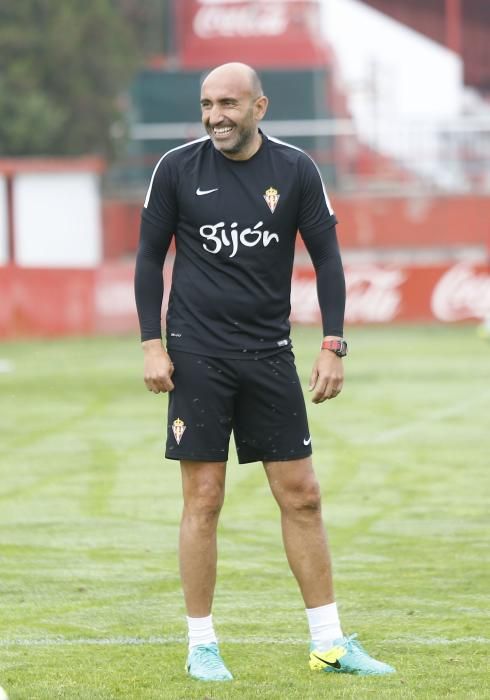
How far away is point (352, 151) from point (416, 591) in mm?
32978

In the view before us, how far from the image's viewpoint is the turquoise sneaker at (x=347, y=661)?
5707 mm

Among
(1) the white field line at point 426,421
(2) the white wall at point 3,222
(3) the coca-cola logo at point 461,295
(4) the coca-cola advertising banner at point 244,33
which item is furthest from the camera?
(4) the coca-cola advertising banner at point 244,33

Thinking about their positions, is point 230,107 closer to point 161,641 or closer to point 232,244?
point 232,244

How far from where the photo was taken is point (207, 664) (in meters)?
5.67

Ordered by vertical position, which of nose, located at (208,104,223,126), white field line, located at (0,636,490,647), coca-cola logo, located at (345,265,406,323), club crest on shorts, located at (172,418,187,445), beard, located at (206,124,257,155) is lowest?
coca-cola logo, located at (345,265,406,323)

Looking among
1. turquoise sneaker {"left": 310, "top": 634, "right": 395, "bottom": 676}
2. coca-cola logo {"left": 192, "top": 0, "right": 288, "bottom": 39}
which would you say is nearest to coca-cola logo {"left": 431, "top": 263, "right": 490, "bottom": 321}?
turquoise sneaker {"left": 310, "top": 634, "right": 395, "bottom": 676}

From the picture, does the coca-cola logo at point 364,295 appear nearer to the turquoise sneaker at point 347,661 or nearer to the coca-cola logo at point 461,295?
the coca-cola logo at point 461,295

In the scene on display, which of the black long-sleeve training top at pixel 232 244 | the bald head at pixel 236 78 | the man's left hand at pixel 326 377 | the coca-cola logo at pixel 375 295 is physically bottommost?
the coca-cola logo at pixel 375 295

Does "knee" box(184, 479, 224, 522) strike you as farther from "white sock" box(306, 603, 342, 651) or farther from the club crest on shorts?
"white sock" box(306, 603, 342, 651)

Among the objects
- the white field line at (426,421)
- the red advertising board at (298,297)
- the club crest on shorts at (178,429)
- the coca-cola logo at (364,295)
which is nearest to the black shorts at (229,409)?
the club crest on shorts at (178,429)

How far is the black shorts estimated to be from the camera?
224 inches

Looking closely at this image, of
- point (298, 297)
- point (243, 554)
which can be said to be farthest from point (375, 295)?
point (243, 554)

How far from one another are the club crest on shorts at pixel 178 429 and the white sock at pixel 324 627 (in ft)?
2.51

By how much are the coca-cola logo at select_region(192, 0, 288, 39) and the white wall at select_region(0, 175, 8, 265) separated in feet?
70.2
